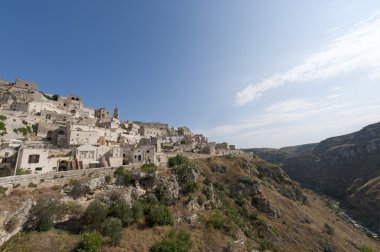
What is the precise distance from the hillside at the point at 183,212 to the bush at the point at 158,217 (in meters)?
0.25

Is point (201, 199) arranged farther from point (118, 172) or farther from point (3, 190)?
point (3, 190)

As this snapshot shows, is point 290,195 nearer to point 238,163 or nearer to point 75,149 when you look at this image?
point 238,163

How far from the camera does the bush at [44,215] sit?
24688mm

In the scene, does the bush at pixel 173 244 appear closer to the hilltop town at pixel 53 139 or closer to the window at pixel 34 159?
A: the hilltop town at pixel 53 139

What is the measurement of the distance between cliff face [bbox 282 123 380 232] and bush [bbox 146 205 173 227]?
8965cm

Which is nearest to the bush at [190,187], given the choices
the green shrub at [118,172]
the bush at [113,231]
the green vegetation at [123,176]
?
the green vegetation at [123,176]

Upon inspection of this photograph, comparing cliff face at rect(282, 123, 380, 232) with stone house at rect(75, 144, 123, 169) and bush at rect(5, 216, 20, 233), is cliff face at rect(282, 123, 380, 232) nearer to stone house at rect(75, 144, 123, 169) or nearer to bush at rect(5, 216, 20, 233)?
stone house at rect(75, 144, 123, 169)

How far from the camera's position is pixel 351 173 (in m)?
136

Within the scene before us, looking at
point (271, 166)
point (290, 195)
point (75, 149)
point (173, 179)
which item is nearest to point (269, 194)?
point (290, 195)

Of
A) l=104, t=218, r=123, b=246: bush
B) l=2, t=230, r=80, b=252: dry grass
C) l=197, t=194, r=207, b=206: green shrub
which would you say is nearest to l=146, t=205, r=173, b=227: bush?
l=104, t=218, r=123, b=246: bush

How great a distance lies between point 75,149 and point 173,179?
19190 millimetres

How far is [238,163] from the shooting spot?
234ft

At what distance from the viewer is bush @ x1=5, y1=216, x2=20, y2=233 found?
22.6 m

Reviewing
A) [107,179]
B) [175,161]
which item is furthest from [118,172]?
[175,161]
